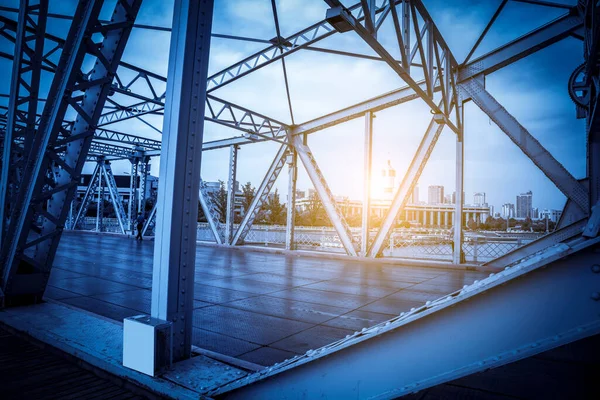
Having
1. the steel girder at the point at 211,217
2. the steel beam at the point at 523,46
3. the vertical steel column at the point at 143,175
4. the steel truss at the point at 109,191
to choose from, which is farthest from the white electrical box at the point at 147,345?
the steel truss at the point at 109,191

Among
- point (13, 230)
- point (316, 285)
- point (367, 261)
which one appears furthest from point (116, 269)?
point (367, 261)

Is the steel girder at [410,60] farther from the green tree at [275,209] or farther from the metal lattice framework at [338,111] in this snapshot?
the green tree at [275,209]

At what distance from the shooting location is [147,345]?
267 centimetres

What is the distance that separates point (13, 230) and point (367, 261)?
9.41 metres

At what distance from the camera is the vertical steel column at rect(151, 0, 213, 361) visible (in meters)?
2.83

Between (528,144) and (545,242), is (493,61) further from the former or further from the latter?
(545,242)

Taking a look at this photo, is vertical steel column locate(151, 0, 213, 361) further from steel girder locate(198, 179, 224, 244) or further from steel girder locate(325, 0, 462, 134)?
steel girder locate(198, 179, 224, 244)

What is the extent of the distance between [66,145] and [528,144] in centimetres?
978

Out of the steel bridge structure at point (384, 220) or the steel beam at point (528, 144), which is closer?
the steel bridge structure at point (384, 220)

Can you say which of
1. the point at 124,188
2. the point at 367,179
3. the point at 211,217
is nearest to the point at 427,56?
the point at 367,179

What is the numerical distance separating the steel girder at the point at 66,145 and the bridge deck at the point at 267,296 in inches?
38.0

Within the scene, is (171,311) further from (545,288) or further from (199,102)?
(545,288)

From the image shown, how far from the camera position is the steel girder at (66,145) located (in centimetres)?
390

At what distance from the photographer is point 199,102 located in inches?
121
